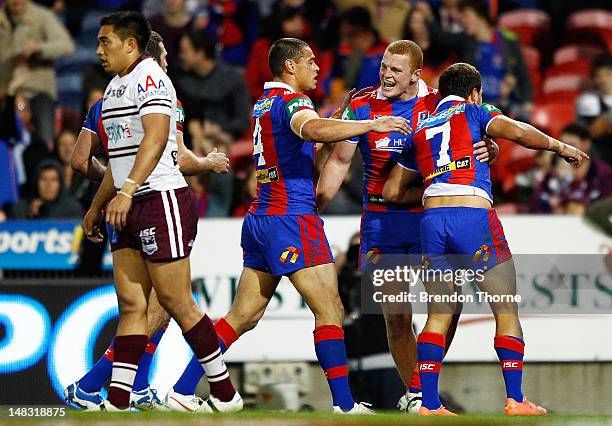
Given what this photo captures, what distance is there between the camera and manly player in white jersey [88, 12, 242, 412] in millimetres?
7504

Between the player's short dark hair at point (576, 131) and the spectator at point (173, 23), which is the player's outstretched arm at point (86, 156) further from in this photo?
the spectator at point (173, 23)

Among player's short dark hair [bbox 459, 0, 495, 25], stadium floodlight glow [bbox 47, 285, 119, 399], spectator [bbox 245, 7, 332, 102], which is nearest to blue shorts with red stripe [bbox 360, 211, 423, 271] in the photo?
stadium floodlight glow [bbox 47, 285, 119, 399]

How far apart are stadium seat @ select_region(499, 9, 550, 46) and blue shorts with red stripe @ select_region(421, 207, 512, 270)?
833 cm

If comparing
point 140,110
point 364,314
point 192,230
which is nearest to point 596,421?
point 192,230

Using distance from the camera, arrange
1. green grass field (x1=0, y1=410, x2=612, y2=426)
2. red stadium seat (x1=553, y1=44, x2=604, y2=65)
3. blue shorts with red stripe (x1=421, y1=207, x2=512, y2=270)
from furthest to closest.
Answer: red stadium seat (x1=553, y1=44, x2=604, y2=65), blue shorts with red stripe (x1=421, y1=207, x2=512, y2=270), green grass field (x1=0, y1=410, x2=612, y2=426)

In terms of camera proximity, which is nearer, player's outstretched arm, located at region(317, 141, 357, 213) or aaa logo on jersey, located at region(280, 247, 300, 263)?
aaa logo on jersey, located at region(280, 247, 300, 263)

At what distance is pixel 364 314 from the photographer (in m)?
11.4

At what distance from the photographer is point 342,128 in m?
7.86

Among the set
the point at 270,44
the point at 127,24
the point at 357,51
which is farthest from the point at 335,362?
the point at 270,44

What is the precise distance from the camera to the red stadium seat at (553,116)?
14.8 meters

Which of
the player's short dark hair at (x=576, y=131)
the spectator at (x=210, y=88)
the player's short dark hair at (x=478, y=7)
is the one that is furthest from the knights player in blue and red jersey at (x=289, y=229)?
the player's short dark hair at (x=478, y=7)

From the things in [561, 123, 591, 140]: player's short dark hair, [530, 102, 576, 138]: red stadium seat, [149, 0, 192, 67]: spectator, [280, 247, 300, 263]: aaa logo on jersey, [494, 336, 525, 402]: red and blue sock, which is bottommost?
[494, 336, 525, 402]: red and blue sock

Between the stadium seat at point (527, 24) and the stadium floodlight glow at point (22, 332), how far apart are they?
7.99 m

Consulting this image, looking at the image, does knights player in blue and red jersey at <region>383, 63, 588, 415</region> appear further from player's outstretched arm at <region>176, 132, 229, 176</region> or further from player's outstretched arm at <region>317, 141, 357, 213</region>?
player's outstretched arm at <region>176, 132, 229, 176</region>
